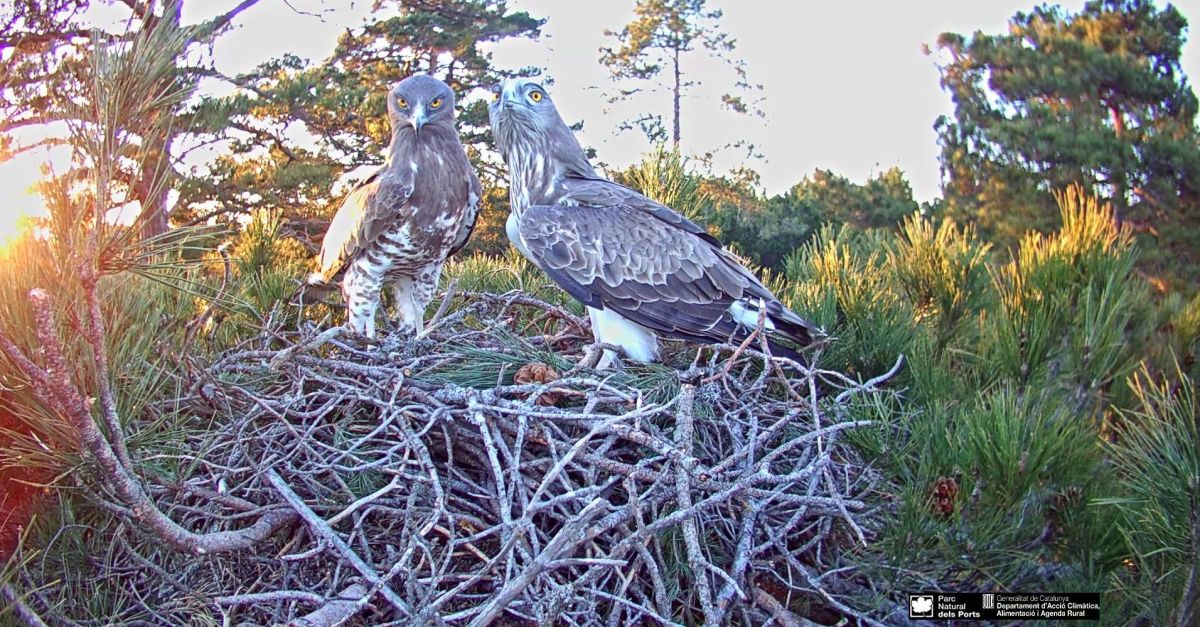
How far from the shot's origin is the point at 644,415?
2621 millimetres

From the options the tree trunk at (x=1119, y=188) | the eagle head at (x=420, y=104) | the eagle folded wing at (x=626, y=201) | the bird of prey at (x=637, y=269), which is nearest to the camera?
the bird of prey at (x=637, y=269)

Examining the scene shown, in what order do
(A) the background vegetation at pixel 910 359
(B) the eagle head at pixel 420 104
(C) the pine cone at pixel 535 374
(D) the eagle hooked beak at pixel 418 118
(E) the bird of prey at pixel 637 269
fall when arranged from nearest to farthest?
(A) the background vegetation at pixel 910 359 < (C) the pine cone at pixel 535 374 < (E) the bird of prey at pixel 637 269 < (D) the eagle hooked beak at pixel 418 118 < (B) the eagle head at pixel 420 104

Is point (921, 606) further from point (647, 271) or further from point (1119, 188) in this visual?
point (1119, 188)

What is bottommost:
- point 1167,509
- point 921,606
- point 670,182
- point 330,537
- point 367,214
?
point 921,606

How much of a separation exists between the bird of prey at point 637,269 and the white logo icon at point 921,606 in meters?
1.36

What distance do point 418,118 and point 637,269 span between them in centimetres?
141

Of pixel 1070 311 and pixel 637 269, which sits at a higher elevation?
pixel 637 269

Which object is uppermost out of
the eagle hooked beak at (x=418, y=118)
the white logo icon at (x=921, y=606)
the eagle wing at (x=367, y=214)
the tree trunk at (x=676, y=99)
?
the tree trunk at (x=676, y=99)

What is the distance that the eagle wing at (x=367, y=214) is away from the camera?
4527 millimetres

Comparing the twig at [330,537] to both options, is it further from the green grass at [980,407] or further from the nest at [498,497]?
the green grass at [980,407]

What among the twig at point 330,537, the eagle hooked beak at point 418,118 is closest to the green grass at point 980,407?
the twig at point 330,537

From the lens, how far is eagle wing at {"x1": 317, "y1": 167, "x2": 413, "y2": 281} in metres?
4.53

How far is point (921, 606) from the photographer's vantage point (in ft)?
7.86

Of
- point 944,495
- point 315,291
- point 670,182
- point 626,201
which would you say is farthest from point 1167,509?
point 315,291
